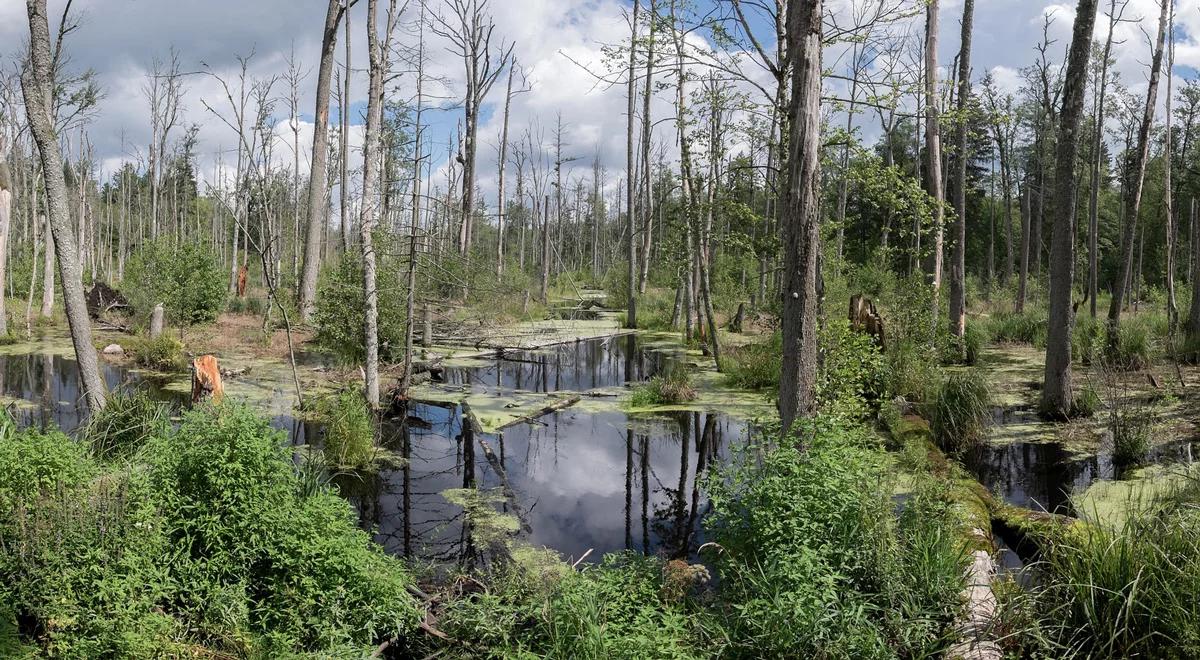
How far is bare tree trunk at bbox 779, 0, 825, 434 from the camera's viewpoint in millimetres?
5367

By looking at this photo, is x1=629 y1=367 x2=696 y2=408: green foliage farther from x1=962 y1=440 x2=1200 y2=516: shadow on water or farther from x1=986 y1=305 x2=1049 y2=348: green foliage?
x1=986 y1=305 x2=1049 y2=348: green foliage

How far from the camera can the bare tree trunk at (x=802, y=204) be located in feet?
17.6

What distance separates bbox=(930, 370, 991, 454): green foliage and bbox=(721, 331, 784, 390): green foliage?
3.06 metres

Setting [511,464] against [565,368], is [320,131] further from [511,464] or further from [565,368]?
[511,464]

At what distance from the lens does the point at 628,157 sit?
87.1ft

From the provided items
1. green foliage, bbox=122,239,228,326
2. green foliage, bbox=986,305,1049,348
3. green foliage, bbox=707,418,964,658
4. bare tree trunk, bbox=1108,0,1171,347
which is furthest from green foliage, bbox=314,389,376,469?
green foliage, bbox=986,305,1049,348

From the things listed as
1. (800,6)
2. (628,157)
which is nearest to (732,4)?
(800,6)

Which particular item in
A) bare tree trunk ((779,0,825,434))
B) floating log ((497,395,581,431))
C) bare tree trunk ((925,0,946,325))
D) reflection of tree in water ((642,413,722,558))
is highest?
bare tree trunk ((925,0,946,325))

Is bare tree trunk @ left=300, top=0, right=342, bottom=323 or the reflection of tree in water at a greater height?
bare tree trunk @ left=300, top=0, right=342, bottom=323

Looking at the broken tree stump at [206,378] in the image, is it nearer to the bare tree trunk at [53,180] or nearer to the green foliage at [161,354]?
the bare tree trunk at [53,180]

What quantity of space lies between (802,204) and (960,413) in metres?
4.85

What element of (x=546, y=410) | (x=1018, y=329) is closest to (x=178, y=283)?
(x=546, y=410)

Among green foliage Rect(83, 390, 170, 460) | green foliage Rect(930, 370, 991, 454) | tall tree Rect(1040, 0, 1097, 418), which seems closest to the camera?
green foliage Rect(83, 390, 170, 460)

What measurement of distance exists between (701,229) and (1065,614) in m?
10.5
